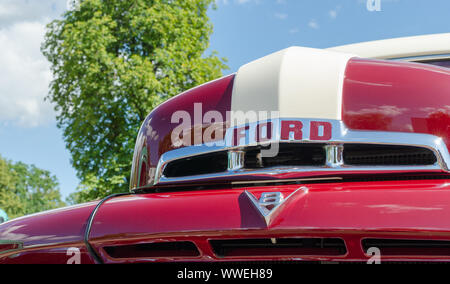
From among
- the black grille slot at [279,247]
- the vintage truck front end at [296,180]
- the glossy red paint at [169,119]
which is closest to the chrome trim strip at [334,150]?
the vintage truck front end at [296,180]

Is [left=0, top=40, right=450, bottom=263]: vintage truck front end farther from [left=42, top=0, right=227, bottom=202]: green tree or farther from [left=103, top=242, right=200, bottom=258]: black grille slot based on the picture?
[left=42, top=0, right=227, bottom=202]: green tree

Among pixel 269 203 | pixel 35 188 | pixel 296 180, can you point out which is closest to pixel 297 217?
pixel 269 203

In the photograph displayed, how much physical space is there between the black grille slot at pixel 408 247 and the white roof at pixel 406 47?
175 cm

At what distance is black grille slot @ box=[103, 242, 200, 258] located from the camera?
1347 millimetres

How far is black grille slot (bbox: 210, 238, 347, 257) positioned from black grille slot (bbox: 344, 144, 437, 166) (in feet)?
0.99

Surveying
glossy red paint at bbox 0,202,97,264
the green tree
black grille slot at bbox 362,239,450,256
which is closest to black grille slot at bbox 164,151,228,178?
glossy red paint at bbox 0,202,97,264

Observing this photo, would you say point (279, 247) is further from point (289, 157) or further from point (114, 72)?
point (114, 72)

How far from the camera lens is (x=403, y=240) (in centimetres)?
115

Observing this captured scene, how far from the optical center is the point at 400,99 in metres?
1.36

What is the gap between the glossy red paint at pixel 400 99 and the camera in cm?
132

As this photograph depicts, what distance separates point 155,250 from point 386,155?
0.76 metres

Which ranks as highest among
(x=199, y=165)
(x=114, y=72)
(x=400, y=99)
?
(x=114, y=72)

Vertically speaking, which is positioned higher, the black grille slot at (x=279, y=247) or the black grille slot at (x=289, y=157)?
the black grille slot at (x=289, y=157)

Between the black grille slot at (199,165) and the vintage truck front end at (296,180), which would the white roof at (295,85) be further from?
the black grille slot at (199,165)
